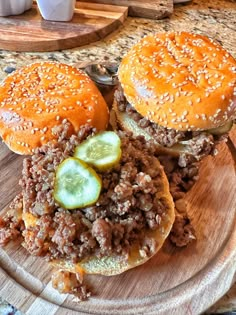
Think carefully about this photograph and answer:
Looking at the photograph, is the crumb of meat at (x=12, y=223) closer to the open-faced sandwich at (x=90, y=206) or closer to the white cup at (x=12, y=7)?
the open-faced sandwich at (x=90, y=206)

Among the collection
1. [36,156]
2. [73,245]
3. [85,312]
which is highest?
[36,156]

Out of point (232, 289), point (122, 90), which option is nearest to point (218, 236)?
point (232, 289)

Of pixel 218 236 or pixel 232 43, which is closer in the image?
pixel 218 236

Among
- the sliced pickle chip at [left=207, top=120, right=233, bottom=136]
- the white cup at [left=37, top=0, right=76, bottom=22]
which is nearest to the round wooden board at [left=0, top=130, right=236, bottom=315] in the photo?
the sliced pickle chip at [left=207, top=120, right=233, bottom=136]

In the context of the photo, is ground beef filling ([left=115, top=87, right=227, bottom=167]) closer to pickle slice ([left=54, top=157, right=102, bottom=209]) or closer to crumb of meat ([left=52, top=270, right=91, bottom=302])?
pickle slice ([left=54, top=157, right=102, bottom=209])

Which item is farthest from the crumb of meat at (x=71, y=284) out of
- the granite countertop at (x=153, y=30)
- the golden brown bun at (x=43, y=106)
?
the granite countertop at (x=153, y=30)

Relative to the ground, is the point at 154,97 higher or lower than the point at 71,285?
higher

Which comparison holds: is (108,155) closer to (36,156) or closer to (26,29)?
(36,156)
